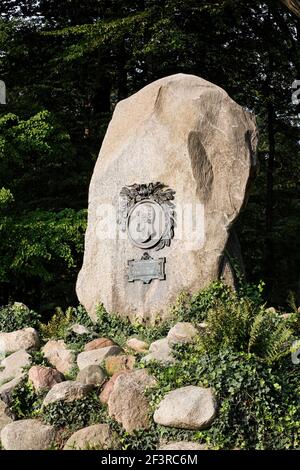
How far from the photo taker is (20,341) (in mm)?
9484

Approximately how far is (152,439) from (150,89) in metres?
5.65

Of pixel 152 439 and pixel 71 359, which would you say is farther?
pixel 71 359

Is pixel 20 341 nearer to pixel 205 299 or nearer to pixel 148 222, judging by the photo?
pixel 148 222

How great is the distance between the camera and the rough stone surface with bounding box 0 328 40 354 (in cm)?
944

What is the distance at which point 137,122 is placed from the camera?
34.0 ft

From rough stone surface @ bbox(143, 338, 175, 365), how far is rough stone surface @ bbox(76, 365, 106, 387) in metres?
0.54

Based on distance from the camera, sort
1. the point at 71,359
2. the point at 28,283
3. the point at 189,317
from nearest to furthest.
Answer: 1. the point at 71,359
2. the point at 189,317
3. the point at 28,283

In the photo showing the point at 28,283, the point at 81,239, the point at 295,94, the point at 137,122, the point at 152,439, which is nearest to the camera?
the point at 152,439

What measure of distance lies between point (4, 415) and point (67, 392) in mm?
757

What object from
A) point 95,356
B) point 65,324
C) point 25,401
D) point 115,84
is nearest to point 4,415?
point 25,401

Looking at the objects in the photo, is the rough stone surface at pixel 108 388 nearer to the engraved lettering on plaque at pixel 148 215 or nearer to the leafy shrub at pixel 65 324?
the leafy shrub at pixel 65 324

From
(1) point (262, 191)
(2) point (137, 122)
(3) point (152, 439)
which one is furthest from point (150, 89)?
(1) point (262, 191)

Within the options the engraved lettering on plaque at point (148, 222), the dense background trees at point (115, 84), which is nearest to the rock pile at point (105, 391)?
the engraved lettering on plaque at point (148, 222)

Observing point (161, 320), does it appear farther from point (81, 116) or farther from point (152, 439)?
point (81, 116)
